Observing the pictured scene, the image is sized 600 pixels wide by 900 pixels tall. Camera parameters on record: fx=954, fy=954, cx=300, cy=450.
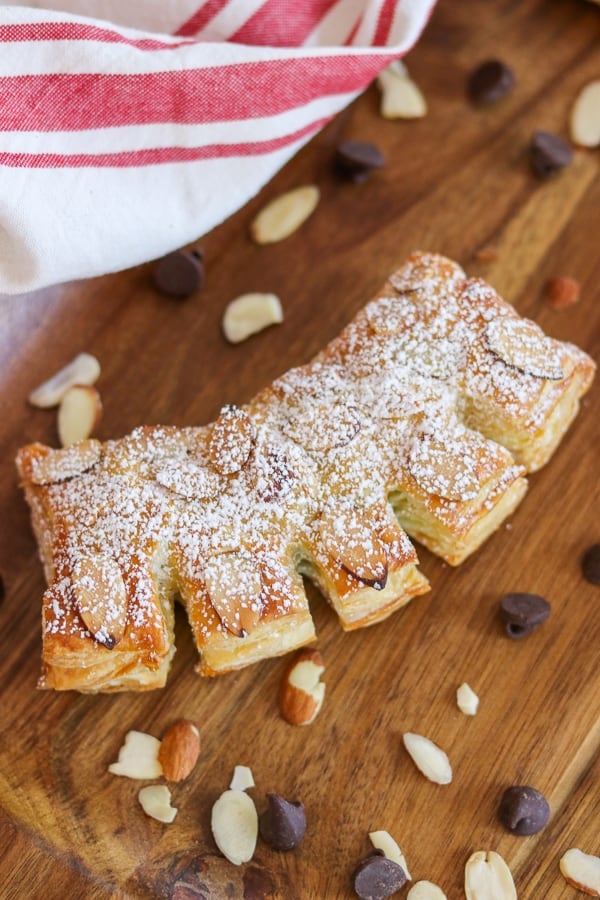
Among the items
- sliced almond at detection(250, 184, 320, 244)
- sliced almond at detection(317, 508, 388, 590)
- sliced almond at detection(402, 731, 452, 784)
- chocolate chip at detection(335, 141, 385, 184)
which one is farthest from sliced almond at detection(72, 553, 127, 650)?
chocolate chip at detection(335, 141, 385, 184)

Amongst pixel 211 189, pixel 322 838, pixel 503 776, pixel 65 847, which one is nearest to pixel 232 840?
pixel 322 838

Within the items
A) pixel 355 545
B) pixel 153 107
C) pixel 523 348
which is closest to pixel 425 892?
pixel 355 545

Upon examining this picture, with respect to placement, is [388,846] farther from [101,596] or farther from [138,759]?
[101,596]

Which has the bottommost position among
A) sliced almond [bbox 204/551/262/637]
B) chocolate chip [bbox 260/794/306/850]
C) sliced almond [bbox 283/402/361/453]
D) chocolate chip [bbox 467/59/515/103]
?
chocolate chip [bbox 260/794/306/850]

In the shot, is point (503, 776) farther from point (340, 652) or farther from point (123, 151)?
point (123, 151)

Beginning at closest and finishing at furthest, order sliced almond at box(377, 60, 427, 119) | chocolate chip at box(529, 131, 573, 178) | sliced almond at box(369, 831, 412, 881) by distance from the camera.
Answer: sliced almond at box(369, 831, 412, 881), chocolate chip at box(529, 131, 573, 178), sliced almond at box(377, 60, 427, 119)

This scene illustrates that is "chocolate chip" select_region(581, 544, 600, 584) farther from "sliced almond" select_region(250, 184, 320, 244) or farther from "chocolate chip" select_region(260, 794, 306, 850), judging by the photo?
"sliced almond" select_region(250, 184, 320, 244)

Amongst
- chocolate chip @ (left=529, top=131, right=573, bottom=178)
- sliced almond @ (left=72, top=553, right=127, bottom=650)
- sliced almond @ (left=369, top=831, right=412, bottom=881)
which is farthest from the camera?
chocolate chip @ (left=529, top=131, right=573, bottom=178)

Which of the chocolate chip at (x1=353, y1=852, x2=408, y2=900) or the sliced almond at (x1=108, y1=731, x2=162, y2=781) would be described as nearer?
the chocolate chip at (x1=353, y1=852, x2=408, y2=900)
